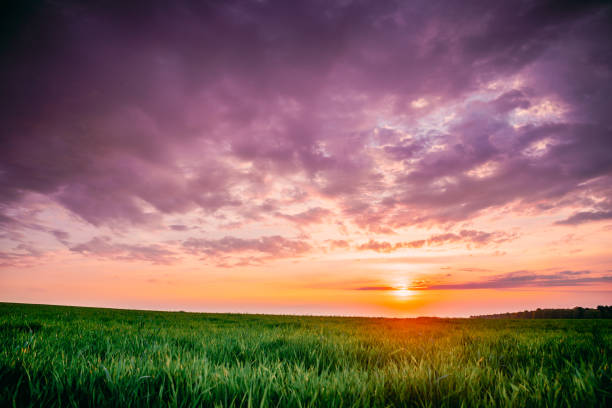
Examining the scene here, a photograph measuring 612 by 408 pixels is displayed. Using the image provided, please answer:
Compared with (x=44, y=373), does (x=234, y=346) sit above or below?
below

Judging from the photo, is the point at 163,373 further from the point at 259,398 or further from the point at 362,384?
the point at 362,384

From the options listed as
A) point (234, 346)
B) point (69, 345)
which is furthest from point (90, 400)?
point (69, 345)

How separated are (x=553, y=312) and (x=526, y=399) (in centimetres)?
7624

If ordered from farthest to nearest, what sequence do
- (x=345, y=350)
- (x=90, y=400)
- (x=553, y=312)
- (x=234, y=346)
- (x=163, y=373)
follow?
(x=553, y=312) < (x=234, y=346) < (x=345, y=350) < (x=163, y=373) < (x=90, y=400)

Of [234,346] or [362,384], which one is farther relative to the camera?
[234,346]

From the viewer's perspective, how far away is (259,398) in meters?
1.94

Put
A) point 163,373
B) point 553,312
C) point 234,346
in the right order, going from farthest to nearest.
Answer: point 553,312, point 234,346, point 163,373

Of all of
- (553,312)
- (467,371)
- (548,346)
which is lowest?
(553,312)

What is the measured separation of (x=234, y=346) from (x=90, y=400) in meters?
2.77

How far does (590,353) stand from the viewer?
4.09 m

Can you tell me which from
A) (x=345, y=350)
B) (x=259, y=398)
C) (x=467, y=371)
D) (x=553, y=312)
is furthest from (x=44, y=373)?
(x=553, y=312)

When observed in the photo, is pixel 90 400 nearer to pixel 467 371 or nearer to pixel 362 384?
pixel 362 384

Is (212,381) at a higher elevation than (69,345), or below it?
higher

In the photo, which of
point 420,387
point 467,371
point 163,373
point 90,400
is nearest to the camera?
point 90,400
